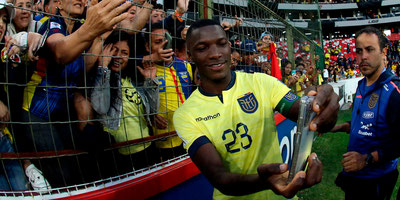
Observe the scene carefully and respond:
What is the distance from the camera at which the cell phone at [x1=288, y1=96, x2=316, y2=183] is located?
3.07ft

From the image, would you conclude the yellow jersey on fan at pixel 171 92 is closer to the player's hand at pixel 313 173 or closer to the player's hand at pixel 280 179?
the player's hand at pixel 280 179

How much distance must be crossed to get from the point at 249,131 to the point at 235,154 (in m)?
0.15

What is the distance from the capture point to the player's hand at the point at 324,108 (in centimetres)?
107

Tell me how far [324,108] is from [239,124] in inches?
19.7

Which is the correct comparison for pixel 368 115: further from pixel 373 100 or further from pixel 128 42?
pixel 128 42

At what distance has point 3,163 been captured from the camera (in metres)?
1.63

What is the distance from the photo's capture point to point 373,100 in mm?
2201

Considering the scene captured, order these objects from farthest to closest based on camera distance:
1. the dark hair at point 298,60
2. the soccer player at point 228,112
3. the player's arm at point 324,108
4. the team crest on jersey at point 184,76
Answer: the dark hair at point 298,60, the team crest on jersey at point 184,76, the soccer player at point 228,112, the player's arm at point 324,108

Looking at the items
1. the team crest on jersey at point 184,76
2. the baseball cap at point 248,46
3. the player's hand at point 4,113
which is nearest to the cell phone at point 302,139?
the player's hand at point 4,113

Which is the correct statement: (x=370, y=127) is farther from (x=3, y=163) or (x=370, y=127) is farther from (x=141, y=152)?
(x=3, y=163)

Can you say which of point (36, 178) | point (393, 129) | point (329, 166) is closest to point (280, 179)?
point (36, 178)

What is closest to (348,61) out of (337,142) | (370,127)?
(337,142)

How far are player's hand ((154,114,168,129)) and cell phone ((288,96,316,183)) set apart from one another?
58.3 inches

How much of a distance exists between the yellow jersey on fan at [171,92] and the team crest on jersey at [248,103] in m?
0.89
